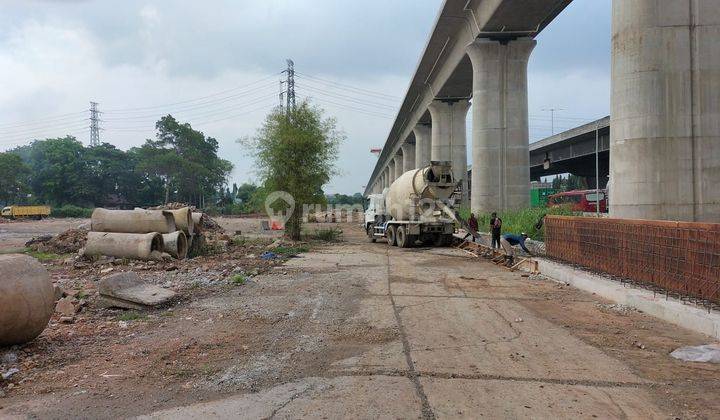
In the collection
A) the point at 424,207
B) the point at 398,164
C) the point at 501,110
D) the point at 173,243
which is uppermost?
the point at 398,164

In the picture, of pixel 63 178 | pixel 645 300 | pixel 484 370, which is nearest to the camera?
pixel 484 370

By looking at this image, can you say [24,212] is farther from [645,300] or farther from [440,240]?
[645,300]

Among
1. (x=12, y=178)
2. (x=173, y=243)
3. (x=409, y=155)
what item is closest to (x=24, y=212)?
(x=12, y=178)

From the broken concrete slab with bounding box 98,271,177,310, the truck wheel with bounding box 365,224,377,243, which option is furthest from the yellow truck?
the broken concrete slab with bounding box 98,271,177,310

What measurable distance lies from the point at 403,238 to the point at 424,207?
1771mm

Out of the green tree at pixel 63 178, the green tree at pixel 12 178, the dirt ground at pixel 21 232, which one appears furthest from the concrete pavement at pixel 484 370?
the green tree at pixel 12 178

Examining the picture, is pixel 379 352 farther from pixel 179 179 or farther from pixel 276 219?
pixel 179 179

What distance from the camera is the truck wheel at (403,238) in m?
21.7

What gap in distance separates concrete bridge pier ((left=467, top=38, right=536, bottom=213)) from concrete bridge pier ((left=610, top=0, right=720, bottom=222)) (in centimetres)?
1299

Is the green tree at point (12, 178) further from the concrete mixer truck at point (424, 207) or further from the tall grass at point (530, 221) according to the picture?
the tall grass at point (530, 221)

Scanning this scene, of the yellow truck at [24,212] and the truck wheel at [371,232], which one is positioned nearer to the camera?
the truck wheel at [371,232]

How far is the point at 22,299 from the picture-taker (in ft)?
18.2

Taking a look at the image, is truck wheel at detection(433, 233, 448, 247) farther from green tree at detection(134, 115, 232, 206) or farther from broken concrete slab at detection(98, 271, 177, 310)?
green tree at detection(134, 115, 232, 206)

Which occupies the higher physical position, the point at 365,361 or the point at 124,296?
the point at 124,296
